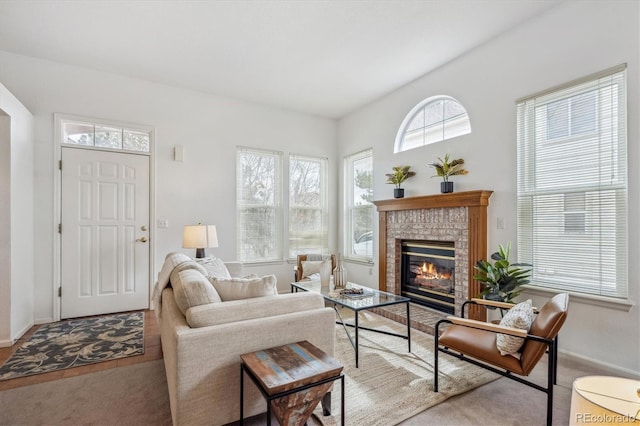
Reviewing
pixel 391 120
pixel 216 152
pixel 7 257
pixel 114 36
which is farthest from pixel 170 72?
pixel 391 120

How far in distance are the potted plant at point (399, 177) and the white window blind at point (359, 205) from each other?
0.68 metres

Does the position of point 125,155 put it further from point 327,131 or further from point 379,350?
point 379,350

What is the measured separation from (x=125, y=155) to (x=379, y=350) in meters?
3.72

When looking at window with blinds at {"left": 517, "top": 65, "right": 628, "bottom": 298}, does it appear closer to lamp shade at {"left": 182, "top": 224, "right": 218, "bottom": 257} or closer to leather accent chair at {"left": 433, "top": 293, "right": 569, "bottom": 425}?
leather accent chair at {"left": 433, "top": 293, "right": 569, "bottom": 425}

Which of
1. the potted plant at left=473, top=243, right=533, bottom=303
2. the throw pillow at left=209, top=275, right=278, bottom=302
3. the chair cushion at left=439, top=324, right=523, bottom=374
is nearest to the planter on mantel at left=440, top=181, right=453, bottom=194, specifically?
the potted plant at left=473, top=243, right=533, bottom=303

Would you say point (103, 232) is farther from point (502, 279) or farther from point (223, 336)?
point (502, 279)

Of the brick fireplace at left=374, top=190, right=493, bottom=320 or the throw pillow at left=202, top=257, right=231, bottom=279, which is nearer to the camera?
the throw pillow at left=202, top=257, right=231, bottom=279

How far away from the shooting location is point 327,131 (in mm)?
5430

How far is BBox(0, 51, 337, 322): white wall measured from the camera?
347 cm

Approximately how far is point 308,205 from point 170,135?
2294 mm

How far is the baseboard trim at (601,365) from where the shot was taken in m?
2.25

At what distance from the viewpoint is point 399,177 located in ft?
13.5

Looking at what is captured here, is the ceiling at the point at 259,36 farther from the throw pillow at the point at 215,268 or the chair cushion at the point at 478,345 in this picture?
the chair cushion at the point at 478,345

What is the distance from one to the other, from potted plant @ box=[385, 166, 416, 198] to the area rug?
72.5 inches
